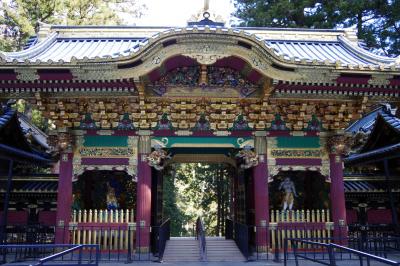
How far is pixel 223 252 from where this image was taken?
1073 cm

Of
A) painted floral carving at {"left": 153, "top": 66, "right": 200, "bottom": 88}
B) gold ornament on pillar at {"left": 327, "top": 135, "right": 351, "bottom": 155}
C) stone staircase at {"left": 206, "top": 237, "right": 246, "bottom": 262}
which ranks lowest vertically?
stone staircase at {"left": 206, "top": 237, "right": 246, "bottom": 262}

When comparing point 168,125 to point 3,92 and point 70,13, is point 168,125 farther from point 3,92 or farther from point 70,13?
point 70,13

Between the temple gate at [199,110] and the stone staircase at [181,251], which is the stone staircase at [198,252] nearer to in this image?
the stone staircase at [181,251]

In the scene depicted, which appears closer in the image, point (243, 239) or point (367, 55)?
point (243, 239)

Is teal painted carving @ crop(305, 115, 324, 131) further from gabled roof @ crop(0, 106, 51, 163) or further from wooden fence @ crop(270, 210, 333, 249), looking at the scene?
gabled roof @ crop(0, 106, 51, 163)

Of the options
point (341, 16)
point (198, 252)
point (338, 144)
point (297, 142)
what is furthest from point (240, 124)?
point (341, 16)

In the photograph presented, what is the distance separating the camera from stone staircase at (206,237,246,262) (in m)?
9.83

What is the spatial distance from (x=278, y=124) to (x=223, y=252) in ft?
12.8

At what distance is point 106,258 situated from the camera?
30.5ft

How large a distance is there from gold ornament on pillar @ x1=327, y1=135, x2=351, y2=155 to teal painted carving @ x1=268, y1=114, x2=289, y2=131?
1.21m

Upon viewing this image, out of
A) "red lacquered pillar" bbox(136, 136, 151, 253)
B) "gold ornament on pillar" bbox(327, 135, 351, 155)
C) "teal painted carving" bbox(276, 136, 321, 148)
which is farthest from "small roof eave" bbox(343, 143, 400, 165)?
"red lacquered pillar" bbox(136, 136, 151, 253)

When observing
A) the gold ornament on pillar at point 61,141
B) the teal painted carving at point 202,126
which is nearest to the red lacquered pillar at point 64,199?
the gold ornament on pillar at point 61,141

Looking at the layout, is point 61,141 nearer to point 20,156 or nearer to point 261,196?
point 20,156

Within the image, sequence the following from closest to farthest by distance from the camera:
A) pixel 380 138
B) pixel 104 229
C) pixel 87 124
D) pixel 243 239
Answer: pixel 104 229 → pixel 243 239 → pixel 87 124 → pixel 380 138
